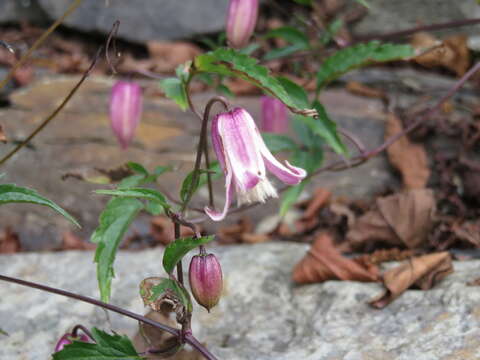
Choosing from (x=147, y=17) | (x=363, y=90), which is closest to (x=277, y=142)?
(x=363, y=90)

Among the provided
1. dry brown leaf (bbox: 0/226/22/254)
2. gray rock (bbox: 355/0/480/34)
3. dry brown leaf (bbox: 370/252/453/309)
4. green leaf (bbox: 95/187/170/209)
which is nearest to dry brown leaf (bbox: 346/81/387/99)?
gray rock (bbox: 355/0/480/34)

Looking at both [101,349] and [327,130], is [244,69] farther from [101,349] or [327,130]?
[327,130]

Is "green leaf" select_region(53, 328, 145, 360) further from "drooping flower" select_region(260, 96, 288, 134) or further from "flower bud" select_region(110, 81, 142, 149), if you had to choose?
"drooping flower" select_region(260, 96, 288, 134)

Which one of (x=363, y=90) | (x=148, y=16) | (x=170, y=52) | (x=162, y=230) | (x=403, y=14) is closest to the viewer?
(x=162, y=230)

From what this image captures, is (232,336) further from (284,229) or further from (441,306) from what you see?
(284,229)

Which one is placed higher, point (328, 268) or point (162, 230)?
point (328, 268)

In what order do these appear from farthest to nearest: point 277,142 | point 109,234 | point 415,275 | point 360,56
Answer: point 277,142, point 360,56, point 415,275, point 109,234

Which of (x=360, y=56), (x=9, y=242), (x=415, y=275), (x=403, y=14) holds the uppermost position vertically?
(x=360, y=56)

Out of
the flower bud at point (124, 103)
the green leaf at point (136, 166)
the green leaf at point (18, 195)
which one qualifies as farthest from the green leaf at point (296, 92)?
the green leaf at point (18, 195)
